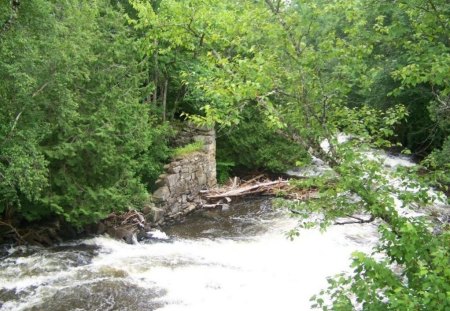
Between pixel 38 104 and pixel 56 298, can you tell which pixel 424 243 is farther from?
pixel 38 104

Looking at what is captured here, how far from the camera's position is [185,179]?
607 inches

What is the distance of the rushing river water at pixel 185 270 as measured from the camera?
8234 millimetres

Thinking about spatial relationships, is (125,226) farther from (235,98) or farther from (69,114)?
(235,98)

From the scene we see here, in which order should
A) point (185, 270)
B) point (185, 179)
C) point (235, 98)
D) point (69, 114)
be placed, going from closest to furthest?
point (235, 98)
point (185, 270)
point (69, 114)
point (185, 179)

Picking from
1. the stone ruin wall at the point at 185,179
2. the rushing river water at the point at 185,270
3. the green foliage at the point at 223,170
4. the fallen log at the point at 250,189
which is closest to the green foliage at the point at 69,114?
the stone ruin wall at the point at 185,179

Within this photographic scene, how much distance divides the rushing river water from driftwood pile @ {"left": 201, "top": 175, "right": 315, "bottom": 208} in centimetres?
279

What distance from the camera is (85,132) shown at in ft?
35.7

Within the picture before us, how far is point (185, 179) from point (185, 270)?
5.94 meters

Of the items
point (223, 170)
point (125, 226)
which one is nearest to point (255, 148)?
point (223, 170)

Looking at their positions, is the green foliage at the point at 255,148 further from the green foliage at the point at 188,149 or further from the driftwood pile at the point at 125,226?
the driftwood pile at the point at 125,226

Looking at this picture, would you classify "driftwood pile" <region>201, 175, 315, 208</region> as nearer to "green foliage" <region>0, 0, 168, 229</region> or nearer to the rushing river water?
the rushing river water

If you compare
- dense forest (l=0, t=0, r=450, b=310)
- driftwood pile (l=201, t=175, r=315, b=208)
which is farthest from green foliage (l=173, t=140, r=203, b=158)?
driftwood pile (l=201, t=175, r=315, b=208)

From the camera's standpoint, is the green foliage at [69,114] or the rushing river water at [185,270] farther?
the green foliage at [69,114]

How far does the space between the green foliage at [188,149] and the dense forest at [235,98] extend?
1.00ft
